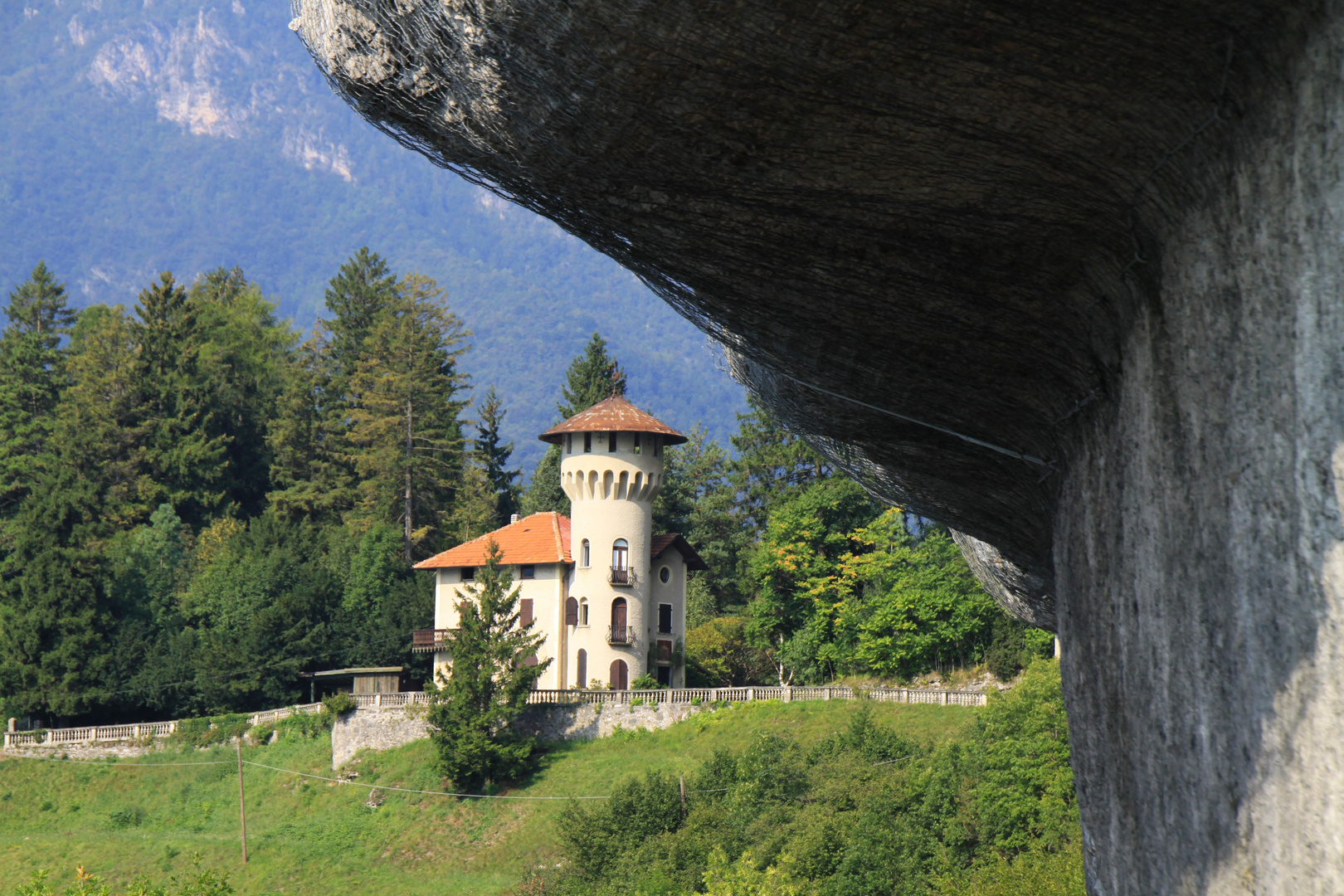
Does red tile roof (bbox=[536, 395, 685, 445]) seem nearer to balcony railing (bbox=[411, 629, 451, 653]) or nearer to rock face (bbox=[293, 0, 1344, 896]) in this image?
balcony railing (bbox=[411, 629, 451, 653])

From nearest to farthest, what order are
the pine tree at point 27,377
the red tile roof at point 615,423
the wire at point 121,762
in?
the wire at point 121,762
the red tile roof at point 615,423
the pine tree at point 27,377

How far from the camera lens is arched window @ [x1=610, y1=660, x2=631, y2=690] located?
4900 centimetres

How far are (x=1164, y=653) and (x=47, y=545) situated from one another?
62.7 meters

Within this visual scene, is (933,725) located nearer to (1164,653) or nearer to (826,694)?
(826,694)

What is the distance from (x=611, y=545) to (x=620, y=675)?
5.11m

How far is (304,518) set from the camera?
73062mm

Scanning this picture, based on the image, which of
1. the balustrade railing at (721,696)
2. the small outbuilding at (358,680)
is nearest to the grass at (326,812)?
the balustrade railing at (721,696)

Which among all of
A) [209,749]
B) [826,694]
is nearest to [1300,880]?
[826,694]

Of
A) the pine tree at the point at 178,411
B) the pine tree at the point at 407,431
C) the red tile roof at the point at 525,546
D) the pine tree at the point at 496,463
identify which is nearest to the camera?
the red tile roof at the point at 525,546

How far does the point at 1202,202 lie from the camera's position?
7.85 feet

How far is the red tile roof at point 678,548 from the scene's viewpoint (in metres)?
51.3

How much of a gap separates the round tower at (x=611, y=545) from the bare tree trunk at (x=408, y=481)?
20168 millimetres

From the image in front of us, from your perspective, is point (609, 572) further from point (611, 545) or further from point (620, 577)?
point (611, 545)

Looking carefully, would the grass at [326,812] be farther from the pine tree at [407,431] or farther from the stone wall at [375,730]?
the pine tree at [407,431]
